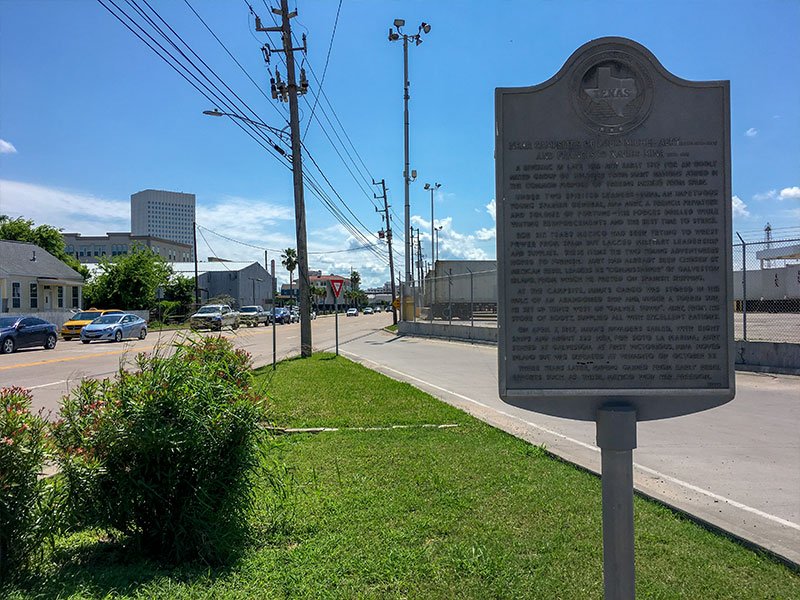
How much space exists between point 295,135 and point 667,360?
692 inches

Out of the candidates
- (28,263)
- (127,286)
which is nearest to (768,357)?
(28,263)

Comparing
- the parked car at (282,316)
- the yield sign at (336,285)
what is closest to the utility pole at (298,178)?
the yield sign at (336,285)

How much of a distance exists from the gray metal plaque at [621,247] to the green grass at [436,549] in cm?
126

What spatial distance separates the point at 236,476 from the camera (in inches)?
153

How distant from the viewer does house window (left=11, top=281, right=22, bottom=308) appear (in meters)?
41.2

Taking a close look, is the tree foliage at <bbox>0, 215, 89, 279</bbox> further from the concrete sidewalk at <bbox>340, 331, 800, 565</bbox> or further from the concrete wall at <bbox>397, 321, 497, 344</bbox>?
the concrete sidewalk at <bbox>340, 331, 800, 565</bbox>

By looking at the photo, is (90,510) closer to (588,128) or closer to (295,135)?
(588,128)

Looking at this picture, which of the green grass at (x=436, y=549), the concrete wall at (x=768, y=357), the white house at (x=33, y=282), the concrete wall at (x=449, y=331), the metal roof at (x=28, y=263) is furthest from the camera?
the metal roof at (x=28, y=263)

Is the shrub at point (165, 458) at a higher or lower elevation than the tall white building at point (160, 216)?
lower

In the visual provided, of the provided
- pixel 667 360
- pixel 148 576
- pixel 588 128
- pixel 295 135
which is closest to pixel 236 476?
pixel 148 576

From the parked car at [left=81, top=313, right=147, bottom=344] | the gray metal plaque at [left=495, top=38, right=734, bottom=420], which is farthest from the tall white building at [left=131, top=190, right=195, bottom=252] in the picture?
the gray metal plaque at [left=495, top=38, right=734, bottom=420]

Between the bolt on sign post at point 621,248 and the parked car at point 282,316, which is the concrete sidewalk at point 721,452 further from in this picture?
the parked car at point 282,316

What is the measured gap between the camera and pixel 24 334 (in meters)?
24.2

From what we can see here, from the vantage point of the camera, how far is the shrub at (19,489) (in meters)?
3.25
